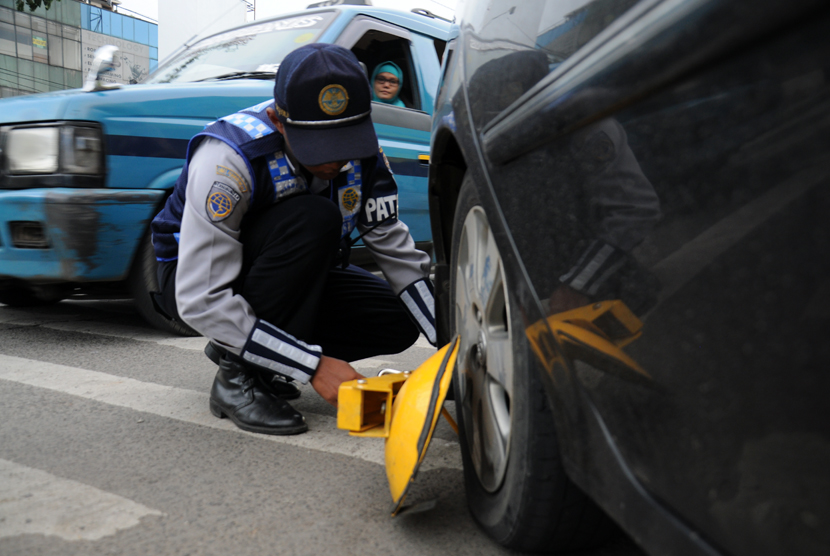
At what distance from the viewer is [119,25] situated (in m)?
30.9

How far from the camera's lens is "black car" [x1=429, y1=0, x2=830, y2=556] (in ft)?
1.77

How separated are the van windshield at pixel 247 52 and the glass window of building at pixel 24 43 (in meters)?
27.8

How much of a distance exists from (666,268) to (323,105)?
3.99ft

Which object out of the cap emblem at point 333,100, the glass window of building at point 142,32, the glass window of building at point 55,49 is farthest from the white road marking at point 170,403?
the glass window of building at point 142,32

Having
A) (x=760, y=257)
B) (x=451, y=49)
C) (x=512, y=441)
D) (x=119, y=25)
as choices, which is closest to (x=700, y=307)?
(x=760, y=257)

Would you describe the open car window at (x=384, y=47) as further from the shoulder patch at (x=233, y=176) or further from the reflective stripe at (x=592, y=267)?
the reflective stripe at (x=592, y=267)

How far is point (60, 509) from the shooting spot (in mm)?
1430

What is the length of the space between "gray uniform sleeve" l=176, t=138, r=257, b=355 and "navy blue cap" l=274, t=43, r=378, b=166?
0.19 metres

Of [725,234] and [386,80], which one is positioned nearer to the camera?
[725,234]

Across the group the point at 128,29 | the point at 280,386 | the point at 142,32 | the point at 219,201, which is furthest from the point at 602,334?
the point at 142,32

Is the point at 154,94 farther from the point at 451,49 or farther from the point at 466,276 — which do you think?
the point at 466,276

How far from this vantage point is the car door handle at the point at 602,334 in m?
0.76

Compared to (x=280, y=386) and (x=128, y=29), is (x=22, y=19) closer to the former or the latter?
(x=128, y=29)

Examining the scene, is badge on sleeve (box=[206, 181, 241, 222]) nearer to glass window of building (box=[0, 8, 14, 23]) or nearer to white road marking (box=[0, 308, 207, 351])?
white road marking (box=[0, 308, 207, 351])
